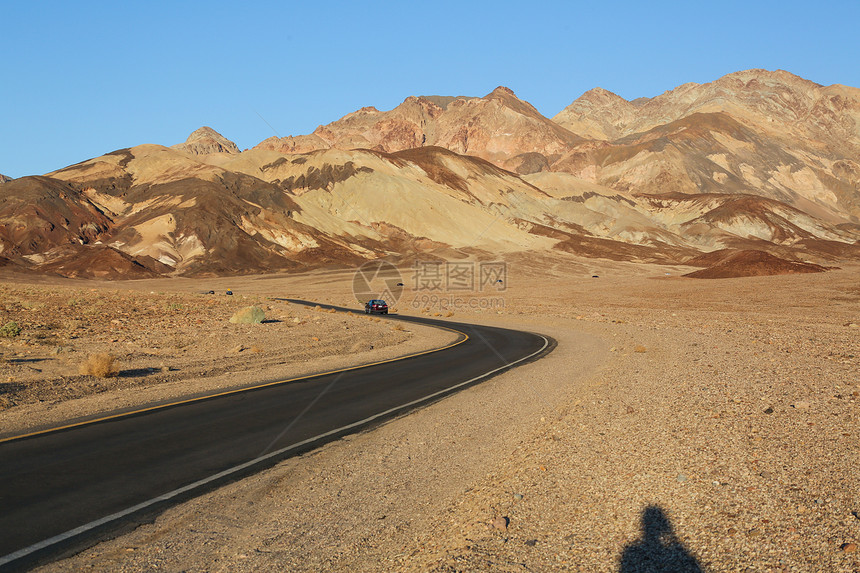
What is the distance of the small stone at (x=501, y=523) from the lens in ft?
19.6

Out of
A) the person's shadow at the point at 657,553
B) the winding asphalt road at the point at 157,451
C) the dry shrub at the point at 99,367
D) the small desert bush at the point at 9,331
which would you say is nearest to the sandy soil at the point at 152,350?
the dry shrub at the point at 99,367

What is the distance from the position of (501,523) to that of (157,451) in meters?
5.52

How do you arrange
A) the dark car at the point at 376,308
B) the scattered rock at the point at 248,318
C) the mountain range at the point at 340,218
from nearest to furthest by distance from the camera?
the scattered rock at the point at 248,318
the dark car at the point at 376,308
the mountain range at the point at 340,218

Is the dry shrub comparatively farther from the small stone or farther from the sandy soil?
the small stone

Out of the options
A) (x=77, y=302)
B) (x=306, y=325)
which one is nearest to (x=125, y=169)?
(x=77, y=302)

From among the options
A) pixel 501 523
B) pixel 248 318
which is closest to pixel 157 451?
pixel 501 523

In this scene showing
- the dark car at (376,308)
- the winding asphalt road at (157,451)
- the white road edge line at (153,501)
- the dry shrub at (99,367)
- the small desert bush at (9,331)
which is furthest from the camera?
the dark car at (376,308)

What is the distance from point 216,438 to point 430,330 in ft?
81.5

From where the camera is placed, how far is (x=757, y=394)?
470 inches

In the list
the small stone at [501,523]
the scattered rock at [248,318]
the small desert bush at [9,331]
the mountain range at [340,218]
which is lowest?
the small stone at [501,523]

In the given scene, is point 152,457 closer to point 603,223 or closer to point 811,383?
point 811,383

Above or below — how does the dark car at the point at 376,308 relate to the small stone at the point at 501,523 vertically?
below

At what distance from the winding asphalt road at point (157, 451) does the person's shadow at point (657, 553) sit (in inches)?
197

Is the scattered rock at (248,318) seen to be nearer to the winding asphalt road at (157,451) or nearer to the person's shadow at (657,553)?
the winding asphalt road at (157,451)
